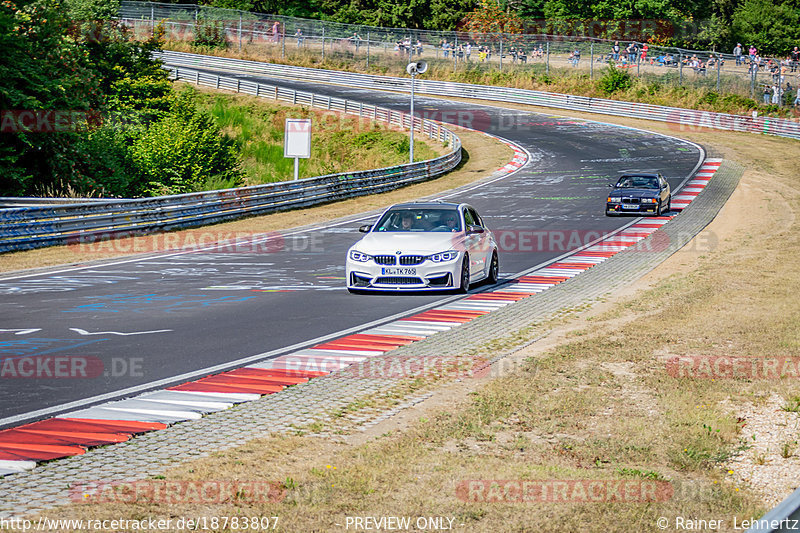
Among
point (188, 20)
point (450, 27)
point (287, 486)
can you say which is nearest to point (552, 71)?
point (450, 27)

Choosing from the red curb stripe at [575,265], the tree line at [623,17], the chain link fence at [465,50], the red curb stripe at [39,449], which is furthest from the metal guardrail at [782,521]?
the tree line at [623,17]

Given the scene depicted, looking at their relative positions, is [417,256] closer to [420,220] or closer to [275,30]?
[420,220]

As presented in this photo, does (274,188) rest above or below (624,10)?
below

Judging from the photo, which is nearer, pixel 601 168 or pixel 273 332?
pixel 273 332

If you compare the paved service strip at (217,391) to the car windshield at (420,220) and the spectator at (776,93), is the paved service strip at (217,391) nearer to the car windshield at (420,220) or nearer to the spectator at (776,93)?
the car windshield at (420,220)

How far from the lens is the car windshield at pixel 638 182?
31205 millimetres

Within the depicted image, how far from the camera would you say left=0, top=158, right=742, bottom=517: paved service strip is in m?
6.59

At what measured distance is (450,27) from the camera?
95375 millimetres

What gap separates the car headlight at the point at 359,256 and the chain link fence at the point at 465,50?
1733 inches

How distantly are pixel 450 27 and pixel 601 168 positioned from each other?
53742 mm

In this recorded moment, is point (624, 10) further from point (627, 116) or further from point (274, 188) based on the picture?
point (274, 188)

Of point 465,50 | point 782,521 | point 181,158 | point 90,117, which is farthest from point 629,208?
point 465,50

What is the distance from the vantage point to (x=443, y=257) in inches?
632

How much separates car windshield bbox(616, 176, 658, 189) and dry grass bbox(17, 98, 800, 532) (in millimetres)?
17081
